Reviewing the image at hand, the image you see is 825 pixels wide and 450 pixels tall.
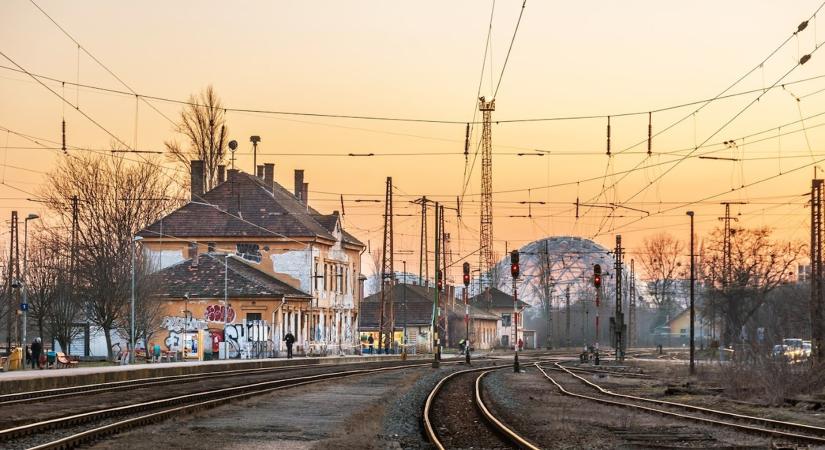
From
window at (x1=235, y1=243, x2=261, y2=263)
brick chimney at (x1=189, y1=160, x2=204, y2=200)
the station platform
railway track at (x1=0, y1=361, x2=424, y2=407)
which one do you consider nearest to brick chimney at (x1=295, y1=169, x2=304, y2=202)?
brick chimney at (x1=189, y1=160, x2=204, y2=200)

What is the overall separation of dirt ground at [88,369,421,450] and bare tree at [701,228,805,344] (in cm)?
6063

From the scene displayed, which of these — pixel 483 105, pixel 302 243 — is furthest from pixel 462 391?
pixel 483 105

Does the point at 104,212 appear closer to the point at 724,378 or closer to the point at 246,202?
the point at 246,202

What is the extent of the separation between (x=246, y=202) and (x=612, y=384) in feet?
156

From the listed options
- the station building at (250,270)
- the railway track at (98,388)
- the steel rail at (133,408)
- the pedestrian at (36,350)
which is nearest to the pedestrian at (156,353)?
the station building at (250,270)

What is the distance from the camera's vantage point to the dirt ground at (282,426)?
20.0 m

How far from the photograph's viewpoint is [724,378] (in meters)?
38.9

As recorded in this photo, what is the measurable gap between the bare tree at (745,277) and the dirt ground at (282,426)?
60.6 metres

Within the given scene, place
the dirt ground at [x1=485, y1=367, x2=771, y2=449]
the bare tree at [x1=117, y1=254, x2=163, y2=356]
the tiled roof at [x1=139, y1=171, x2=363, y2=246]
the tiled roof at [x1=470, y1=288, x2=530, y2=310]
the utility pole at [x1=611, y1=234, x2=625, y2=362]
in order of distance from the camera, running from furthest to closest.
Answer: the tiled roof at [x1=470, y1=288, x2=530, y2=310] → the tiled roof at [x1=139, y1=171, x2=363, y2=246] → the bare tree at [x1=117, y1=254, x2=163, y2=356] → the utility pole at [x1=611, y1=234, x2=625, y2=362] → the dirt ground at [x1=485, y1=367, x2=771, y2=449]

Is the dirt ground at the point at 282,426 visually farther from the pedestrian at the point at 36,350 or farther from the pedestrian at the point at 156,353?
the pedestrian at the point at 156,353

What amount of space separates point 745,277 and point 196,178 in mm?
43312

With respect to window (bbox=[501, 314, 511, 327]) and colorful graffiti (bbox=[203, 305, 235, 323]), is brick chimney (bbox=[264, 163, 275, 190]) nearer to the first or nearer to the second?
colorful graffiti (bbox=[203, 305, 235, 323])

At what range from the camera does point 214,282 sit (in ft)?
257

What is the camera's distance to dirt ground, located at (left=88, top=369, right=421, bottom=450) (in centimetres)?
1998
